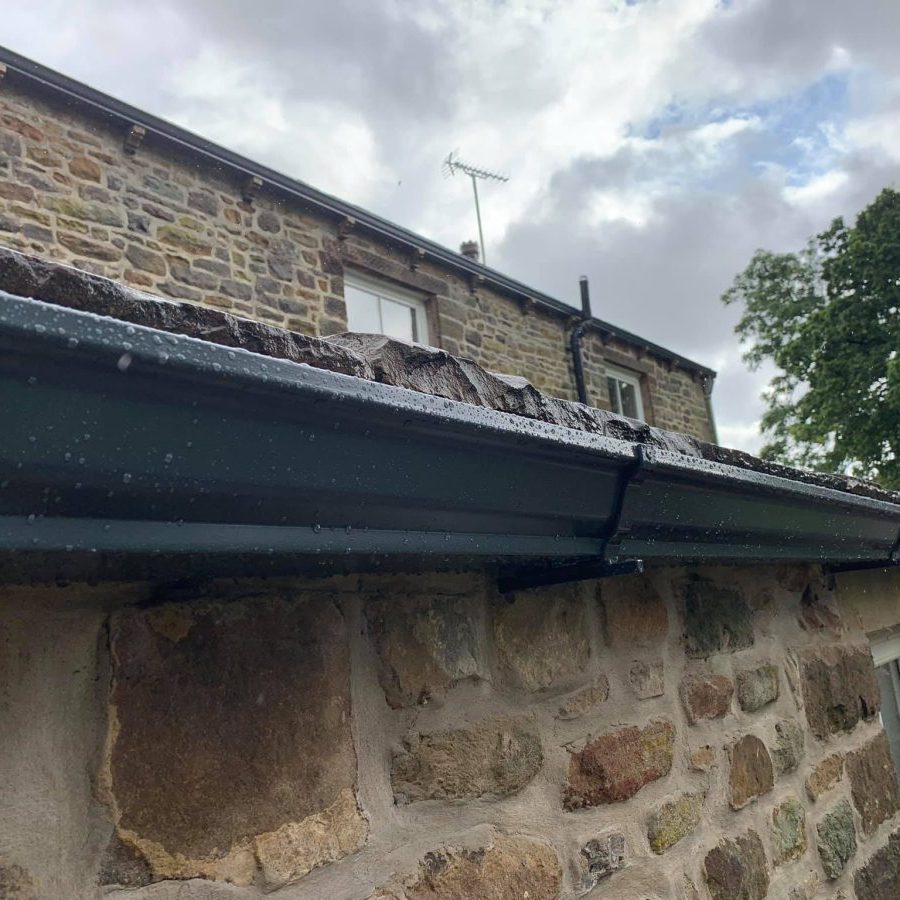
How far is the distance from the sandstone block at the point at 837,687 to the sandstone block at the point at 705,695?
0.42 meters

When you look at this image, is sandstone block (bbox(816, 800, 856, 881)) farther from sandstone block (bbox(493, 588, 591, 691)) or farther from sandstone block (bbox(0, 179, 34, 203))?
sandstone block (bbox(0, 179, 34, 203))

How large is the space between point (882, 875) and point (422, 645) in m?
1.71

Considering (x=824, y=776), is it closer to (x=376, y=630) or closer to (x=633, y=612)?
(x=633, y=612)

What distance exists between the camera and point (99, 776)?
0.76 m

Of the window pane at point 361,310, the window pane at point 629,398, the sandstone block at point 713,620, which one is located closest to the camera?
the sandstone block at point 713,620

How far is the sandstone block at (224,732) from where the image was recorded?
785 millimetres

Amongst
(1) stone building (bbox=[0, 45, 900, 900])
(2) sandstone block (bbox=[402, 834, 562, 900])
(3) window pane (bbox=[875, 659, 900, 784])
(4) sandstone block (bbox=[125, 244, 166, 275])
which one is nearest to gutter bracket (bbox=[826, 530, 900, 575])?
(1) stone building (bbox=[0, 45, 900, 900])

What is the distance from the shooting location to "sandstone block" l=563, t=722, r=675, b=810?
4.19 ft

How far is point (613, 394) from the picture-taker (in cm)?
949

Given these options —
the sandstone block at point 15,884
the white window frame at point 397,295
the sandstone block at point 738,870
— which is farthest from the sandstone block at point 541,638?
the white window frame at point 397,295

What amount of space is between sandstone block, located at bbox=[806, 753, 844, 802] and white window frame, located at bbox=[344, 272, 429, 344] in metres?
5.38

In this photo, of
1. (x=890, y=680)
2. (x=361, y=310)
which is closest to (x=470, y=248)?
(x=361, y=310)

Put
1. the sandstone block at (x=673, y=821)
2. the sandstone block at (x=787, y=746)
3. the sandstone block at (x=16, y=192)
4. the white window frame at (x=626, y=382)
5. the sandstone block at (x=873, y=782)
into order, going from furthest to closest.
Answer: the white window frame at (x=626, y=382) → the sandstone block at (x=16, y=192) → the sandstone block at (x=873, y=782) → the sandstone block at (x=787, y=746) → the sandstone block at (x=673, y=821)

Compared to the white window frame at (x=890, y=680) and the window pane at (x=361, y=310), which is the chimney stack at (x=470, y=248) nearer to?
the window pane at (x=361, y=310)
